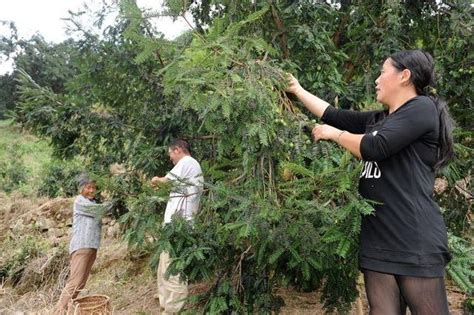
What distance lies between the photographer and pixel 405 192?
1.98m

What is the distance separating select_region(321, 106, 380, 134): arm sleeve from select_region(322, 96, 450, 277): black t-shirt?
40 centimetres

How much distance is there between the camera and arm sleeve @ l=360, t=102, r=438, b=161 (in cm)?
192

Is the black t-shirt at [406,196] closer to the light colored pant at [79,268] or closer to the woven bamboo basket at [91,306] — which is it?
the woven bamboo basket at [91,306]

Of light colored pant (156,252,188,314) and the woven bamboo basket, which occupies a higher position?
light colored pant (156,252,188,314)

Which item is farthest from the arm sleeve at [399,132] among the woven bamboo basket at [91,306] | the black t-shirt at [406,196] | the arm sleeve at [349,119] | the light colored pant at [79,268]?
the light colored pant at [79,268]

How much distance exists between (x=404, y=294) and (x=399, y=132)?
2.30 feet

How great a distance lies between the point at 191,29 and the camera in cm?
269

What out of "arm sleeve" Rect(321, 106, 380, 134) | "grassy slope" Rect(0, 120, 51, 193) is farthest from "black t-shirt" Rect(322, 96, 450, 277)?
"grassy slope" Rect(0, 120, 51, 193)

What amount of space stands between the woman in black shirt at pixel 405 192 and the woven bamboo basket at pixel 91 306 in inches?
149

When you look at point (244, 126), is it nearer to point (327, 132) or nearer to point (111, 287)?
point (327, 132)

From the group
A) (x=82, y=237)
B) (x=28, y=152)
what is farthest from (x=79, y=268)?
(x=28, y=152)

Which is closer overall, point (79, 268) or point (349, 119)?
point (349, 119)

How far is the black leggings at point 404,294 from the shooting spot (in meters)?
1.96

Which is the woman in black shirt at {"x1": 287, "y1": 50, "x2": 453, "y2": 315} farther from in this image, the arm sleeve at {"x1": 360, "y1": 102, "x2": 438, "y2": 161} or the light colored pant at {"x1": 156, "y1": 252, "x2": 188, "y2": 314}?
the light colored pant at {"x1": 156, "y1": 252, "x2": 188, "y2": 314}
